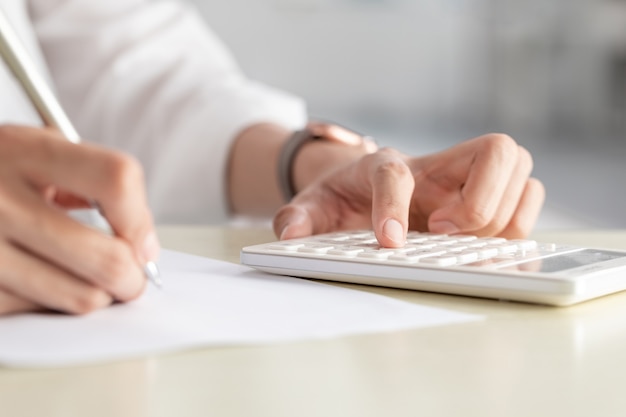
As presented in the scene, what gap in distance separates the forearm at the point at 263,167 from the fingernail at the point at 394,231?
36cm

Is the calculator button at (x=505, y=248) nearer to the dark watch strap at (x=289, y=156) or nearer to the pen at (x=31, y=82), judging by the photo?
the pen at (x=31, y=82)

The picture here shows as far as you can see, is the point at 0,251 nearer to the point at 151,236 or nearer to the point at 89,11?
the point at 151,236

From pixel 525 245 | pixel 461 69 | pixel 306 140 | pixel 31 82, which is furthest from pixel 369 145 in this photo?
pixel 461 69

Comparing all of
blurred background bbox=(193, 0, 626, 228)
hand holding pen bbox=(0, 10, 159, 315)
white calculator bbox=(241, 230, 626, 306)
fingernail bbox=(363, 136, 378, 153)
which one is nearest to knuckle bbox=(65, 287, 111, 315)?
hand holding pen bbox=(0, 10, 159, 315)

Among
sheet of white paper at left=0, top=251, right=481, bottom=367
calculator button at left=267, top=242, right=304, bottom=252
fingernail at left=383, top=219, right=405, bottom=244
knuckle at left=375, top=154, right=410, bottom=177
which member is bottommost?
sheet of white paper at left=0, top=251, right=481, bottom=367

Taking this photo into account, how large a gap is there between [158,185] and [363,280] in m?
0.68

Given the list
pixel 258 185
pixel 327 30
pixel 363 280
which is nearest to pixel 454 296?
pixel 363 280

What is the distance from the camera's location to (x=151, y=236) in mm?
363

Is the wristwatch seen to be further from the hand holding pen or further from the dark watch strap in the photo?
the hand holding pen

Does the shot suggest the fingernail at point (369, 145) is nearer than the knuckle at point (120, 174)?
No

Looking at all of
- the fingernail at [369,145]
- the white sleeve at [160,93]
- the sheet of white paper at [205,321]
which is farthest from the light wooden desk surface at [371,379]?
the white sleeve at [160,93]

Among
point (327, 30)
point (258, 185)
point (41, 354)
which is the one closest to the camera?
point (41, 354)

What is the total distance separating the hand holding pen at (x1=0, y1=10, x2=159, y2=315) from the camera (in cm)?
33

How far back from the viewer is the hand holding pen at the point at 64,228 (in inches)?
13.1
